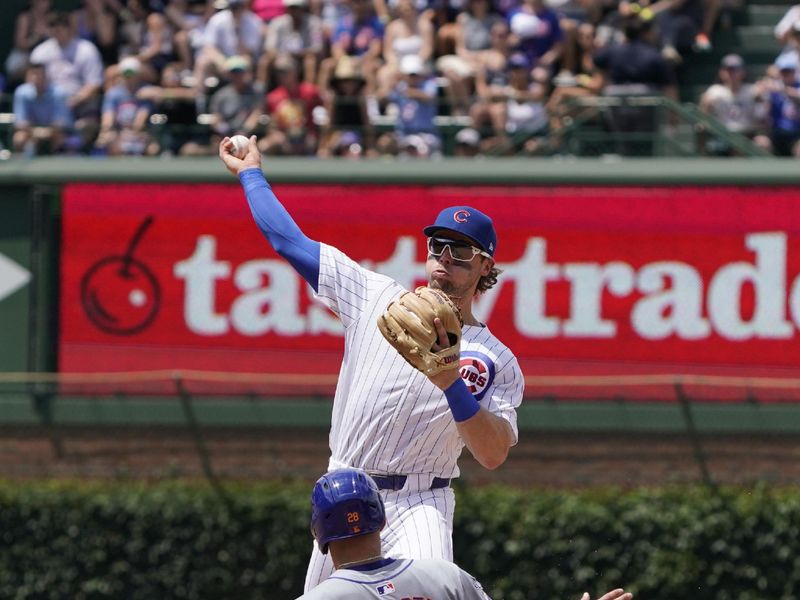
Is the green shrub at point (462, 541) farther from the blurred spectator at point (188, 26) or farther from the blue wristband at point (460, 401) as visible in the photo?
the blue wristband at point (460, 401)

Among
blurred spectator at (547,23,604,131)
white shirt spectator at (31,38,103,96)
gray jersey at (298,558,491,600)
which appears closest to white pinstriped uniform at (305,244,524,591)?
gray jersey at (298,558,491,600)

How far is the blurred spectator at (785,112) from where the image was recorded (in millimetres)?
12695

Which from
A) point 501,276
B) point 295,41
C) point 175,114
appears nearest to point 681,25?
point 501,276

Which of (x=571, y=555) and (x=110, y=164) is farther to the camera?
(x=110, y=164)

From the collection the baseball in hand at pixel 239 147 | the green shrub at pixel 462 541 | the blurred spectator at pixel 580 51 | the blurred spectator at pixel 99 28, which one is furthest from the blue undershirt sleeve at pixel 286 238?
the blurred spectator at pixel 99 28

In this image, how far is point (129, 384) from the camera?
12.8 m

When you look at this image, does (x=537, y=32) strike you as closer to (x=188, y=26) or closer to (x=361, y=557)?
(x=188, y=26)

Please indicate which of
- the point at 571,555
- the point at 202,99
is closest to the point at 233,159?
the point at 571,555

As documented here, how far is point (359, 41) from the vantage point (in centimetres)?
1368

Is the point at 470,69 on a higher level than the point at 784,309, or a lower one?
higher

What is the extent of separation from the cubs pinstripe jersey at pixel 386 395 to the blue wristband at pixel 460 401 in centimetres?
63

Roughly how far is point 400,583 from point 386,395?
4.49 feet

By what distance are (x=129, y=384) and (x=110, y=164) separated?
1783 mm

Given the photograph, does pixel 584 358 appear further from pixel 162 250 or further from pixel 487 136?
pixel 162 250
